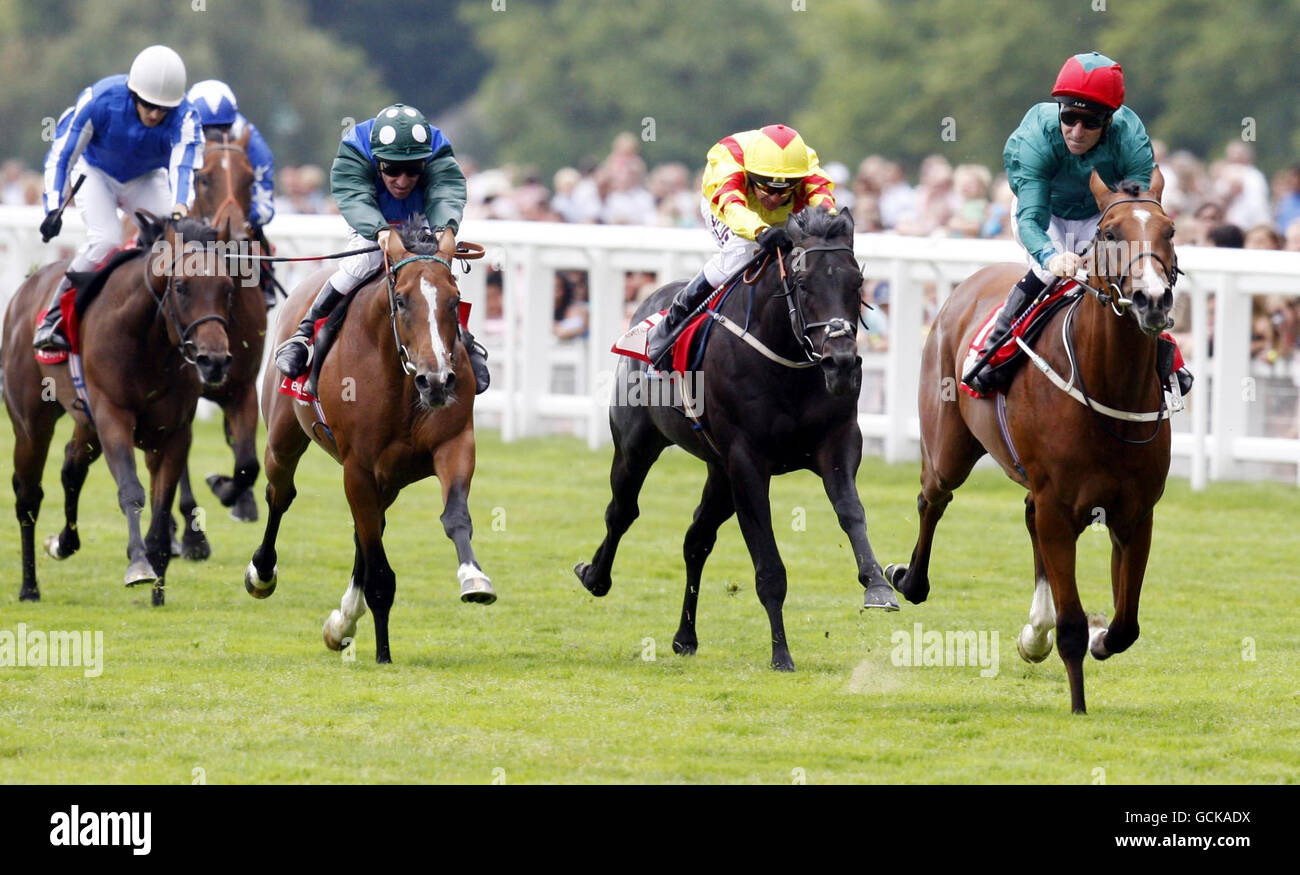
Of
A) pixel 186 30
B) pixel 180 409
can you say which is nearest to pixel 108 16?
pixel 186 30

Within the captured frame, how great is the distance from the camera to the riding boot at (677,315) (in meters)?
8.78

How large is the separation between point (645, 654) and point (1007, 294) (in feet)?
6.68

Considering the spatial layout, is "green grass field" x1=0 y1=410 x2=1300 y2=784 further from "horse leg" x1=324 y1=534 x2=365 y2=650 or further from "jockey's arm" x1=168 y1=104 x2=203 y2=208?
"jockey's arm" x1=168 y1=104 x2=203 y2=208

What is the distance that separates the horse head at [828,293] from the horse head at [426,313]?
123 cm

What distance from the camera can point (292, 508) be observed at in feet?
43.8

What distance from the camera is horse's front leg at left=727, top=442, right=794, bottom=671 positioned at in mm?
8352

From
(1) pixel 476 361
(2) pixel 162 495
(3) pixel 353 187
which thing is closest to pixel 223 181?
(2) pixel 162 495

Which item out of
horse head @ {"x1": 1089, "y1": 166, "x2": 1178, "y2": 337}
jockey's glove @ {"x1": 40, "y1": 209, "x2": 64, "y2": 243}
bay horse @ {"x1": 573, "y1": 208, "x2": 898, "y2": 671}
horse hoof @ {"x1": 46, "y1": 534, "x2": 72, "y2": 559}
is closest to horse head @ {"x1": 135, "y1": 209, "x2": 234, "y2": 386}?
jockey's glove @ {"x1": 40, "y1": 209, "x2": 64, "y2": 243}

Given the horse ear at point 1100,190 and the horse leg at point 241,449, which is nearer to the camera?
the horse ear at point 1100,190

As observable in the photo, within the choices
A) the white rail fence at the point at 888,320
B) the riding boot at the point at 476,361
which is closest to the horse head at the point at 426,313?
the riding boot at the point at 476,361

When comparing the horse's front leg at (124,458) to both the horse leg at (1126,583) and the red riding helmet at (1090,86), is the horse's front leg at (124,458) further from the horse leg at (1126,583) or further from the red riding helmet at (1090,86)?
the red riding helmet at (1090,86)

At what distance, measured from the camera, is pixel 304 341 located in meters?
8.81
